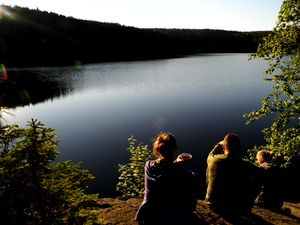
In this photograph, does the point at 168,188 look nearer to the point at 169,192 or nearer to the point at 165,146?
the point at 169,192

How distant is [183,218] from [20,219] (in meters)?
2.45

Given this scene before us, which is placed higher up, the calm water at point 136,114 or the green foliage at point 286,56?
the green foliage at point 286,56

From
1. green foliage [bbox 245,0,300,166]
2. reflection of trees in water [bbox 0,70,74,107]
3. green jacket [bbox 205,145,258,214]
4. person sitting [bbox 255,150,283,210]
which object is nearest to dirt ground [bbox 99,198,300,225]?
person sitting [bbox 255,150,283,210]

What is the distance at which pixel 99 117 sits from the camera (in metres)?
38.1

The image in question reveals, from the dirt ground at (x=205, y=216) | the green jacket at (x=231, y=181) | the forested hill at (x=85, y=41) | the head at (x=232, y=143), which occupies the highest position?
the forested hill at (x=85, y=41)

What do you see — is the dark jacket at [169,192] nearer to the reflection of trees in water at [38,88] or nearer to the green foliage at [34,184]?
the green foliage at [34,184]

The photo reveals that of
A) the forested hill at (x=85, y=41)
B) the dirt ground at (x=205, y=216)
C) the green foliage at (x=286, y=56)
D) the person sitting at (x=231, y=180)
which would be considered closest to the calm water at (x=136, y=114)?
the green foliage at (x=286, y=56)

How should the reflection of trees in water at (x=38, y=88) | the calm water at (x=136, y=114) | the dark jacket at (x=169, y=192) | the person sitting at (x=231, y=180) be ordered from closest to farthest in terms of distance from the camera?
the dark jacket at (x=169, y=192)
the person sitting at (x=231, y=180)
the calm water at (x=136, y=114)
the reflection of trees in water at (x=38, y=88)

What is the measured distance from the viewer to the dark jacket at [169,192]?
4668 mm

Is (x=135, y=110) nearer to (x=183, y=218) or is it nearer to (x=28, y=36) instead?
(x=183, y=218)

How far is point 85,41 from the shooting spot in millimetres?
136625

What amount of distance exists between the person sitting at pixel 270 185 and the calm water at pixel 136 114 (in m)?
14.4

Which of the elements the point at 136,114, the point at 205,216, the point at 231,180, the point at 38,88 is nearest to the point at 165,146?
the point at 231,180

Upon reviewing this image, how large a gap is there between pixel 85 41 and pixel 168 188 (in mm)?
139513
